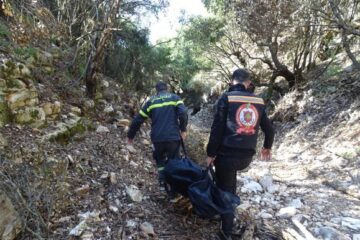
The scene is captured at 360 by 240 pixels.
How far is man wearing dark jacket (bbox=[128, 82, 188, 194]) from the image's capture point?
4.06 m

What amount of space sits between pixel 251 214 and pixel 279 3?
5941 millimetres

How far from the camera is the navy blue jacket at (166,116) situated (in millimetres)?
4055

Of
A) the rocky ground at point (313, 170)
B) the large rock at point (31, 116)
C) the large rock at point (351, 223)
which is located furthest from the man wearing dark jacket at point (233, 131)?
the large rock at point (31, 116)

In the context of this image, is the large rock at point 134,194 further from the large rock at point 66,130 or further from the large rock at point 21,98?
the large rock at point 21,98

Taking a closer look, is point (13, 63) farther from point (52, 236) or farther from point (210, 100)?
point (210, 100)

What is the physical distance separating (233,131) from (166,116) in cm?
123

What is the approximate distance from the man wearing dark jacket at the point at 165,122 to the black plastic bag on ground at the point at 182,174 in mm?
514

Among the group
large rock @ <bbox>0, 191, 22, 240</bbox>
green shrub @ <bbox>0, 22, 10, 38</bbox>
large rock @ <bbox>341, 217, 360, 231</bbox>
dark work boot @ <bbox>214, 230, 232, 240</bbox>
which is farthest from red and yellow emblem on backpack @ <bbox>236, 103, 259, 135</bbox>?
green shrub @ <bbox>0, 22, 10, 38</bbox>

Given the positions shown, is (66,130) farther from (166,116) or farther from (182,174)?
(182,174)

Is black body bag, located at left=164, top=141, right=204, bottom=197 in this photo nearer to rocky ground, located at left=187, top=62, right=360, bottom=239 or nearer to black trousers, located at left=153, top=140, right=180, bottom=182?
black trousers, located at left=153, top=140, right=180, bottom=182

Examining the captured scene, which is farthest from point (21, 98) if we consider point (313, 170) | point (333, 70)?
point (333, 70)

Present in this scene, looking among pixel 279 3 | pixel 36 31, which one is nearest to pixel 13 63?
pixel 36 31

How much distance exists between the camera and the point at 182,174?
11.4 feet

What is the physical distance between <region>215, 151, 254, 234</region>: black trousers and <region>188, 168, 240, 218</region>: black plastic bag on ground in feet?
0.29
